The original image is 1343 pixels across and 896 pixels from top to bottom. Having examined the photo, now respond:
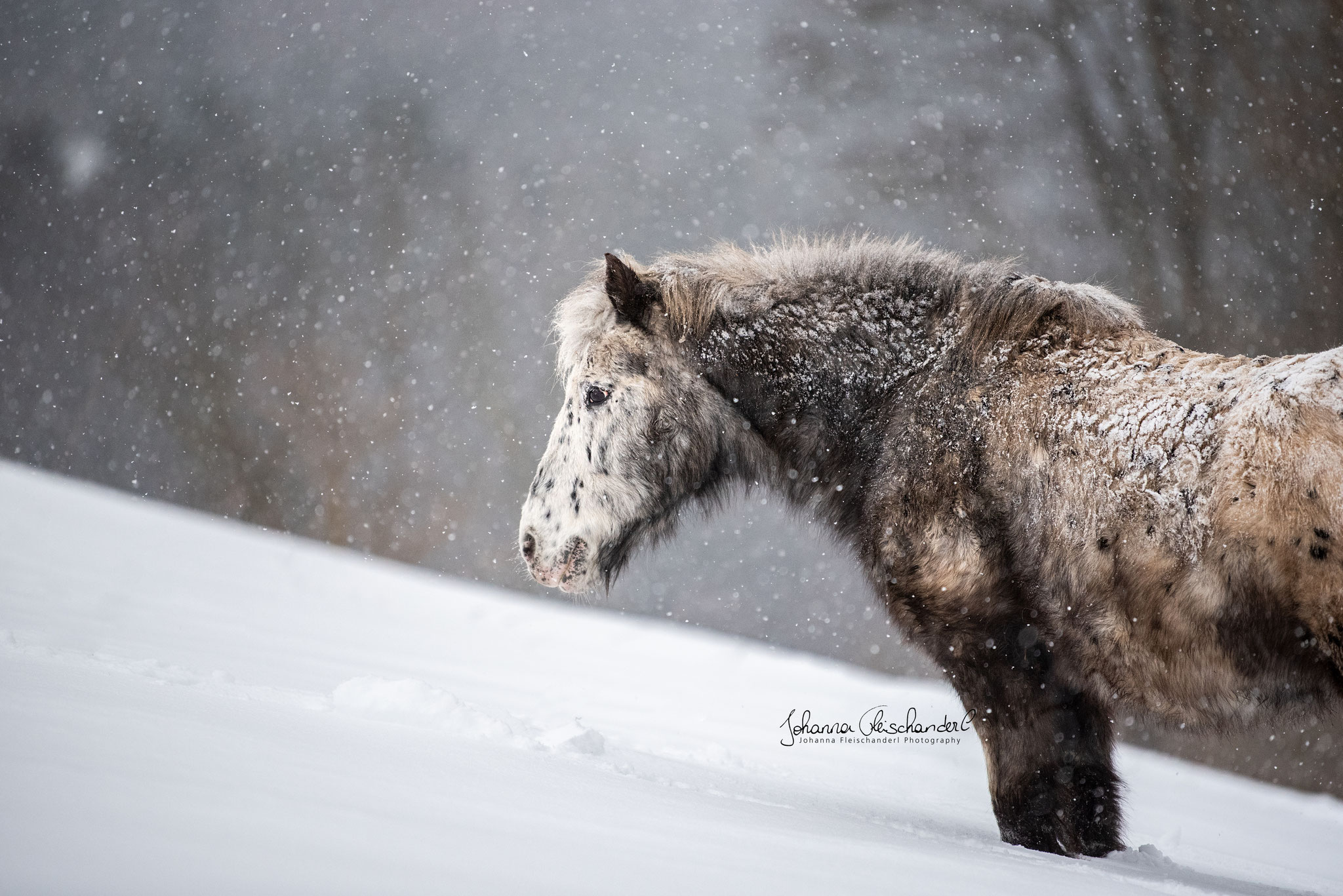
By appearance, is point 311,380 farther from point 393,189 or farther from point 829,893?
point 829,893

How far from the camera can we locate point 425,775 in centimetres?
104

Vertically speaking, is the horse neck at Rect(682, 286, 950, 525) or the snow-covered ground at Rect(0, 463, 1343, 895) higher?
the horse neck at Rect(682, 286, 950, 525)

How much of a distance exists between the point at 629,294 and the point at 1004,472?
3.13 feet

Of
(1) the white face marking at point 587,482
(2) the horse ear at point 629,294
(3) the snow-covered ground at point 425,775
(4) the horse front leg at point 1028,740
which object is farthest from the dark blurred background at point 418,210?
(4) the horse front leg at point 1028,740

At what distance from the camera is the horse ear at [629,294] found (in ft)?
6.54

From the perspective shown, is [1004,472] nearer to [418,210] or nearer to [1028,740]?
[1028,740]

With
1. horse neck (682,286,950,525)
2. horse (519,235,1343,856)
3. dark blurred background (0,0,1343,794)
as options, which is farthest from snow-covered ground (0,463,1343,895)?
dark blurred background (0,0,1343,794)

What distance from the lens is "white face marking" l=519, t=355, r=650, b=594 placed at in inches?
80.3

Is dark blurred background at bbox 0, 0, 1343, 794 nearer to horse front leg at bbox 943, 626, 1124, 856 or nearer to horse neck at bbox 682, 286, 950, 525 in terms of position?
horse neck at bbox 682, 286, 950, 525

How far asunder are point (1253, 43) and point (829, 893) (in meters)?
5.90

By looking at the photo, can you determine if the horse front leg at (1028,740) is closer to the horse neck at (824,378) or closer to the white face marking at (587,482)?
the horse neck at (824,378)

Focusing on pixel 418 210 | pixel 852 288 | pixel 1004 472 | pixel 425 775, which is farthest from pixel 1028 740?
pixel 418 210

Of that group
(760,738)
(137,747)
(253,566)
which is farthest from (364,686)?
(253,566)

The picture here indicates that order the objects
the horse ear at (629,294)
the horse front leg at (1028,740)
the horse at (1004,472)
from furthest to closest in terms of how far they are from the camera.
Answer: the horse ear at (629,294) → the horse front leg at (1028,740) → the horse at (1004,472)
